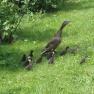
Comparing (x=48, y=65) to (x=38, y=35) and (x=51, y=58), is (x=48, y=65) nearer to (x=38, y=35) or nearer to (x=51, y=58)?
(x=51, y=58)

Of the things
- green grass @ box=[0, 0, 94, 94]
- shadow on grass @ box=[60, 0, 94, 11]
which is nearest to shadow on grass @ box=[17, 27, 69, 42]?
green grass @ box=[0, 0, 94, 94]

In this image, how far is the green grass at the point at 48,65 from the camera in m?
13.7

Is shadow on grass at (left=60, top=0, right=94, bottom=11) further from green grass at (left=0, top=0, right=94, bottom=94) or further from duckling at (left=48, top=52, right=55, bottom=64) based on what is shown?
duckling at (left=48, top=52, right=55, bottom=64)

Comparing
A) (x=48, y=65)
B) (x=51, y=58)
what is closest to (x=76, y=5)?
(x=51, y=58)

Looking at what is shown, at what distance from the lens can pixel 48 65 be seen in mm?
15898

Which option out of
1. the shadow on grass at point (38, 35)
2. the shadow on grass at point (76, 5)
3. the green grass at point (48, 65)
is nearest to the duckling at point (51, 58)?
the green grass at point (48, 65)

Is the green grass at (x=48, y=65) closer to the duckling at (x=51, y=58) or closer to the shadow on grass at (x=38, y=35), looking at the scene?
the shadow on grass at (x=38, y=35)

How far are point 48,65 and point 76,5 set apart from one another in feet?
42.9

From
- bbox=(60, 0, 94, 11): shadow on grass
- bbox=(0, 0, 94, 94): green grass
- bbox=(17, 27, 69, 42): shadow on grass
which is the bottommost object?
bbox=(60, 0, 94, 11): shadow on grass

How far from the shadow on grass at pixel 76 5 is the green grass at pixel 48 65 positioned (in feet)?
10.5

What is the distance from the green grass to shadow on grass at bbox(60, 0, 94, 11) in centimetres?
319

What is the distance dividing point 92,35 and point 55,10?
7097 mm

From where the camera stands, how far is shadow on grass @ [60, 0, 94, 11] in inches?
1074

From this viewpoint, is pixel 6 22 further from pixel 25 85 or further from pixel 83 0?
pixel 83 0
